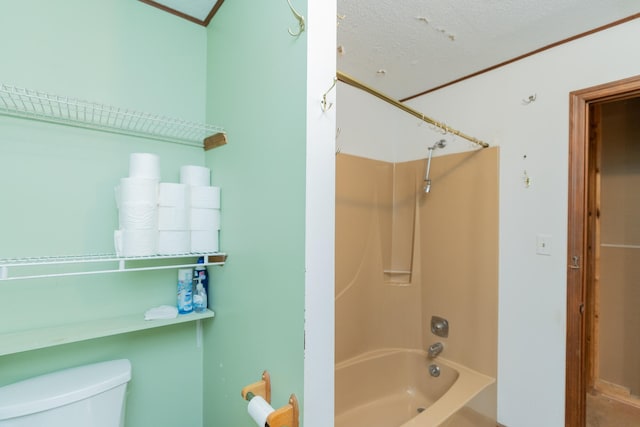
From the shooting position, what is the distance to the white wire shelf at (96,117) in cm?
100

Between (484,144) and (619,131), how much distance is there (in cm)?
170

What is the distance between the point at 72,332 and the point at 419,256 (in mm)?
2079

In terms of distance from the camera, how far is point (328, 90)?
2.72ft

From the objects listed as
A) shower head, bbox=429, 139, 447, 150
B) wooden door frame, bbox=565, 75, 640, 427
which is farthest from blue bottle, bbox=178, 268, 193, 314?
wooden door frame, bbox=565, 75, 640, 427

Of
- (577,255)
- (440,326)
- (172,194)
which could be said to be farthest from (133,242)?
(577,255)

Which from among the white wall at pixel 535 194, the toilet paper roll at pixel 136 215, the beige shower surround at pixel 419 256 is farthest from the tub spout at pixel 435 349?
the toilet paper roll at pixel 136 215

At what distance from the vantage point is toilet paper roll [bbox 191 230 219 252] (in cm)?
119

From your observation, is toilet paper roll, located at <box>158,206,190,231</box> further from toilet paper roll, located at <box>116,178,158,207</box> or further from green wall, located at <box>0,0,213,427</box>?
green wall, located at <box>0,0,213,427</box>

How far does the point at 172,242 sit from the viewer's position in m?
1.14

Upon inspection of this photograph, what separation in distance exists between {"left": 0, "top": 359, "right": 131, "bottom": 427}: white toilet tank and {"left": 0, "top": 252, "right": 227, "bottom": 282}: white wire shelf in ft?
1.21

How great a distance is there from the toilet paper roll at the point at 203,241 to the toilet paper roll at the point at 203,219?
2 cm

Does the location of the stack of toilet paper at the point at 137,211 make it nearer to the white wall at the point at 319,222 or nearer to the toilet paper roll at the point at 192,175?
the toilet paper roll at the point at 192,175

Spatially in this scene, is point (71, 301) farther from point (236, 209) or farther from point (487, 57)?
point (487, 57)

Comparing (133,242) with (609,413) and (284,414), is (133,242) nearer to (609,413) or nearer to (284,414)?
(284,414)
